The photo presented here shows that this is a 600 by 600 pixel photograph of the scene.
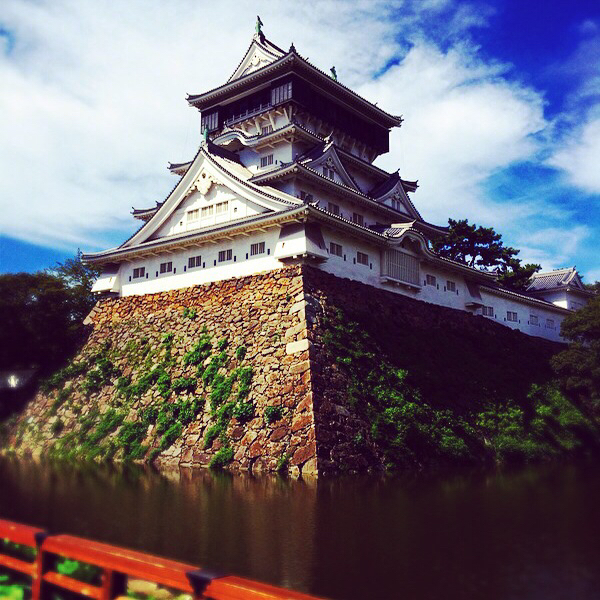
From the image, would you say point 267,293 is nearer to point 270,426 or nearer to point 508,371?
point 270,426

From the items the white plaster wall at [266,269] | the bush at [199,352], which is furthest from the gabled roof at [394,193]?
Result: the bush at [199,352]

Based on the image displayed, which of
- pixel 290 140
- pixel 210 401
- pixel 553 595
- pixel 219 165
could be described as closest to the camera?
pixel 553 595

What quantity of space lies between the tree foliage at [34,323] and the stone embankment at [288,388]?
4.61 ft

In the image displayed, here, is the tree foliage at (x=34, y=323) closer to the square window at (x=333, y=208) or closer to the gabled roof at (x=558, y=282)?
the square window at (x=333, y=208)

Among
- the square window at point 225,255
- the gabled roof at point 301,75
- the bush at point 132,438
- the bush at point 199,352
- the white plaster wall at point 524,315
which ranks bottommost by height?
the bush at point 132,438

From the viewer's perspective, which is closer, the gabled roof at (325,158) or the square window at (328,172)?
the gabled roof at (325,158)

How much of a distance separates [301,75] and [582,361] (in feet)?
65.5

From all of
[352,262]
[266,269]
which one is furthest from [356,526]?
[352,262]

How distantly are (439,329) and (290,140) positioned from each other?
11950mm

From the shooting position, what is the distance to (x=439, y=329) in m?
27.4

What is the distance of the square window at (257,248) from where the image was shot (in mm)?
23828

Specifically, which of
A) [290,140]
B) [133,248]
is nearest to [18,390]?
[133,248]

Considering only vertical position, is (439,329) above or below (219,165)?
below

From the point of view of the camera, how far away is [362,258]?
25156 mm
